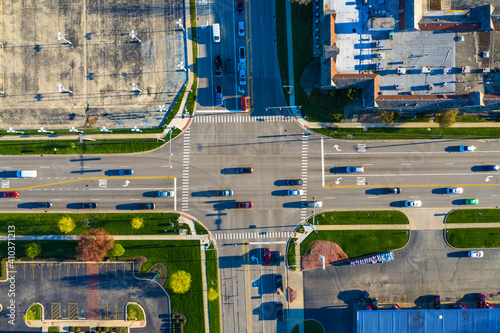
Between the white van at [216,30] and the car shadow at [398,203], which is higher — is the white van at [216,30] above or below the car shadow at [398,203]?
above

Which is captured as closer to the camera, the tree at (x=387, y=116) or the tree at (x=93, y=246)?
the tree at (x=93, y=246)

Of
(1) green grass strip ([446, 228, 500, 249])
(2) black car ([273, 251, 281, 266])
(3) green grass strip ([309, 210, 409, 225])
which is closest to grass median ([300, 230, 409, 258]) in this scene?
(3) green grass strip ([309, 210, 409, 225])

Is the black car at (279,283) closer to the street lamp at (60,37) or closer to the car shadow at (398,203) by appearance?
the car shadow at (398,203)

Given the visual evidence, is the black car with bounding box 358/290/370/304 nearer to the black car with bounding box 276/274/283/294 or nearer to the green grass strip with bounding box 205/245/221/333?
the black car with bounding box 276/274/283/294

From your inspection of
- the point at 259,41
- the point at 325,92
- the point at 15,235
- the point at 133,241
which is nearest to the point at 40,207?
the point at 15,235

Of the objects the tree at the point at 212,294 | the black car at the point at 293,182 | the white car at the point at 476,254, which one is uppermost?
the black car at the point at 293,182

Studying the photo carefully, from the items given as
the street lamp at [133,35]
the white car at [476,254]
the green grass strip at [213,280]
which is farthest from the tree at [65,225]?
the white car at [476,254]

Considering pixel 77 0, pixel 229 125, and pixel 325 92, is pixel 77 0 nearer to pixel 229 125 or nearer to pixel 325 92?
pixel 229 125

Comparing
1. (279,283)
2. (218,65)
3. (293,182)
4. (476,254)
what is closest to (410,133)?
(293,182)
